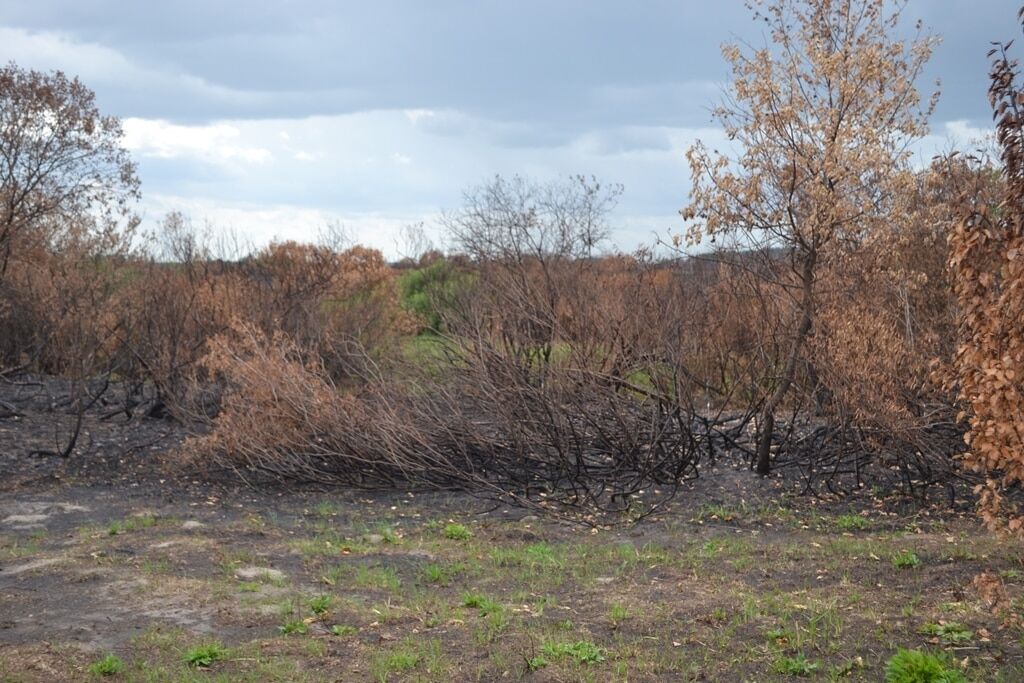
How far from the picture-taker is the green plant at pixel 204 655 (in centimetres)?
537

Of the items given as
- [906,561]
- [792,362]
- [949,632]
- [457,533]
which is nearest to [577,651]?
[949,632]

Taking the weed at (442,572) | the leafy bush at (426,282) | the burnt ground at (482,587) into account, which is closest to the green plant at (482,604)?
the burnt ground at (482,587)

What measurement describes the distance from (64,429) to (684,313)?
7474 millimetres

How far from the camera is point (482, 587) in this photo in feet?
22.5

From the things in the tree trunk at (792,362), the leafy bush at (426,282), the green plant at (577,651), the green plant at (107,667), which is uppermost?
the leafy bush at (426,282)

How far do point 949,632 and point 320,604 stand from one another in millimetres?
3433

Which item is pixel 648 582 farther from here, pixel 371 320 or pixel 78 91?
pixel 78 91

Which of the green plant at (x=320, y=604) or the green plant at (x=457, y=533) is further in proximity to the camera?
the green plant at (x=457, y=533)

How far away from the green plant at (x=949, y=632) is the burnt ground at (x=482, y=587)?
2 cm

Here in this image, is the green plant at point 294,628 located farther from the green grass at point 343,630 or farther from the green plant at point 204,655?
the green plant at point 204,655

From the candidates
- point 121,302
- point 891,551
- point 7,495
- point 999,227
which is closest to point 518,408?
point 891,551

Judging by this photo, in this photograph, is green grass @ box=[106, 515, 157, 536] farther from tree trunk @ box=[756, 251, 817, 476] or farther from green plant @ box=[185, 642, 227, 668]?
tree trunk @ box=[756, 251, 817, 476]

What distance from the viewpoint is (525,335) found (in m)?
10.9

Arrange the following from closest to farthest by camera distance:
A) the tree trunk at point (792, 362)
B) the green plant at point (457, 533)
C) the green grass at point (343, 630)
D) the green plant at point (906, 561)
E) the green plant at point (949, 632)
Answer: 1. the green plant at point (949, 632)
2. the green grass at point (343, 630)
3. the green plant at point (906, 561)
4. the green plant at point (457, 533)
5. the tree trunk at point (792, 362)
